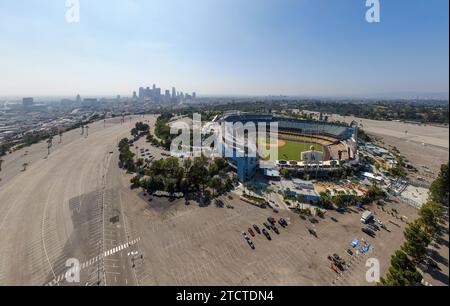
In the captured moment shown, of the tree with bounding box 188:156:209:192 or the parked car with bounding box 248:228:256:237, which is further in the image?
the tree with bounding box 188:156:209:192

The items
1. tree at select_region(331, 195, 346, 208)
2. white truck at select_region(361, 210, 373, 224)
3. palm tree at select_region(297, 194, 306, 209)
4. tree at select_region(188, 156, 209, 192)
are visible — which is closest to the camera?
white truck at select_region(361, 210, 373, 224)

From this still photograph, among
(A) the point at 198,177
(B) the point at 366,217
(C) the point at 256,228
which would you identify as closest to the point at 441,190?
(B) the point at 366,217

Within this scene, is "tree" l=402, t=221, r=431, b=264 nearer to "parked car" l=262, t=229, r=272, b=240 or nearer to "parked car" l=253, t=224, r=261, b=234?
"parked car" l=262, t=229, r=272, b=240

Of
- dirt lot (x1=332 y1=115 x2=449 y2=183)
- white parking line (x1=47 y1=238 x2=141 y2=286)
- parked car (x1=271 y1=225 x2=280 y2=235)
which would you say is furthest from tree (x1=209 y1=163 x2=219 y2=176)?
dirt lot (x1=332 y1=115 x2=449 y2=183)

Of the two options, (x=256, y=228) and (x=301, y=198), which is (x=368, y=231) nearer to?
(x=301, y=198)

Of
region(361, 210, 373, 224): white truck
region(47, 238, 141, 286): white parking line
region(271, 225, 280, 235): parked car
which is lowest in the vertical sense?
region(47, 238, 141, 286): white parking line
